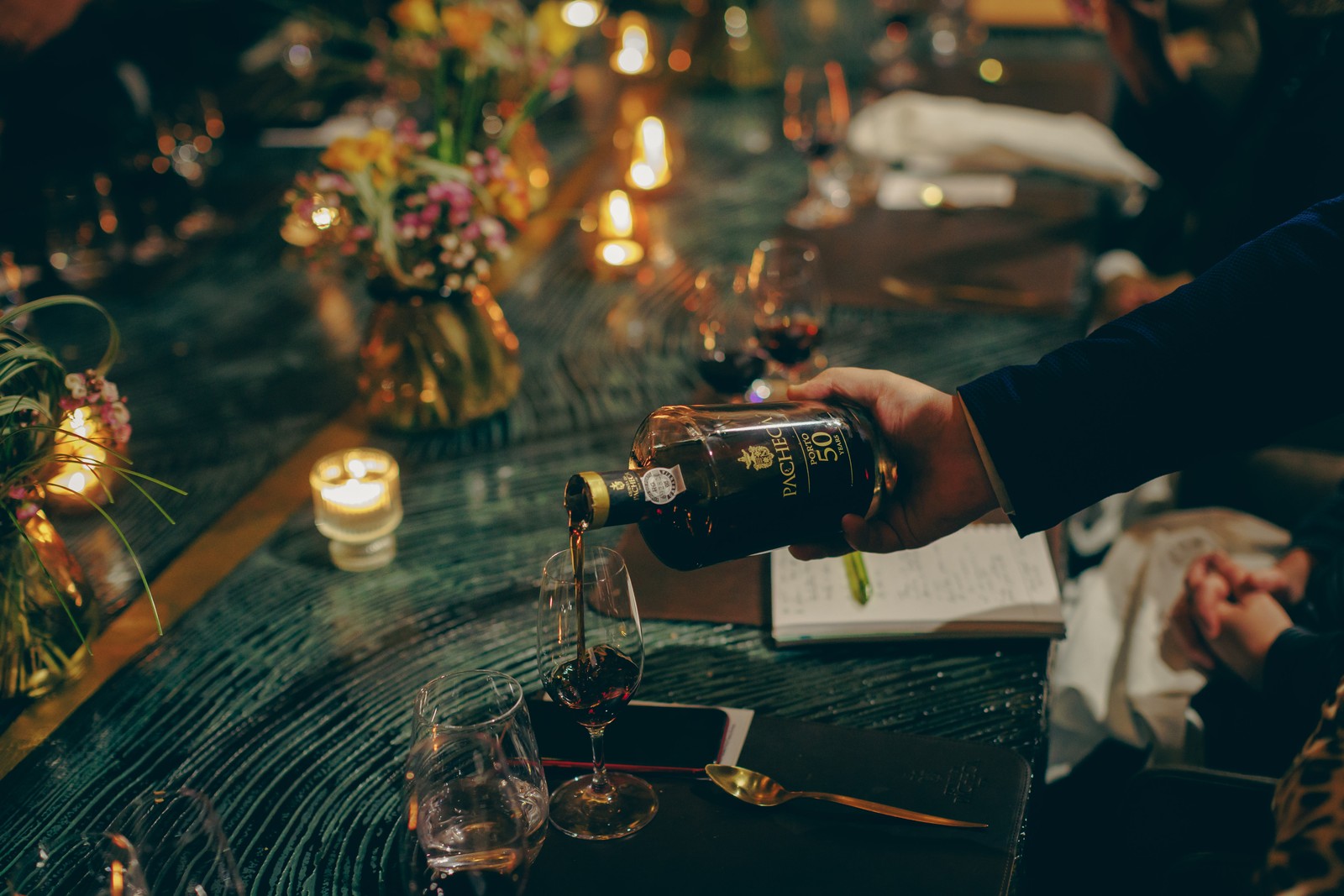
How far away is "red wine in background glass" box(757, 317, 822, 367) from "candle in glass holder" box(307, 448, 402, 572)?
0.53m

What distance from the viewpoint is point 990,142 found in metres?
2.28

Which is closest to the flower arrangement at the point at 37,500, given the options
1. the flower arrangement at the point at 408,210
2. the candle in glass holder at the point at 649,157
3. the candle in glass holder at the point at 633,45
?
the flower arrangement at the point at 408,210

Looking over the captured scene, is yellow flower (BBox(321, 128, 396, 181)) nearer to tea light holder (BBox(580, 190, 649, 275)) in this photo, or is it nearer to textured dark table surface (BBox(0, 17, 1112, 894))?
textured dark table surface (BBox(0, 17, 1112, 894))

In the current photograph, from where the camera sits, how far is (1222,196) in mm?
1937

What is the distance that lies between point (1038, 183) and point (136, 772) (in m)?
1.97

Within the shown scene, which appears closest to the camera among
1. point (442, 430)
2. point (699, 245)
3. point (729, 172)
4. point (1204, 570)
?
point (1204, 570)

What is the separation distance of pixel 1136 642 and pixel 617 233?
112 cm

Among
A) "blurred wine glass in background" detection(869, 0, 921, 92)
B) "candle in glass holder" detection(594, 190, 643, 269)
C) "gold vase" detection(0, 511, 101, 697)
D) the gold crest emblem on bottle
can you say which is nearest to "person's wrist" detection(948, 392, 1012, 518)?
the gold crest emblem on bottle

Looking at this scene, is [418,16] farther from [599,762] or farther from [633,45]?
[599,762]

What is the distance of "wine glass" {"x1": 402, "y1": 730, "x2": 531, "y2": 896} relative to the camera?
0.72 metres

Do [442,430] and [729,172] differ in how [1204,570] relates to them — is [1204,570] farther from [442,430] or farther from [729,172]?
[729,172]

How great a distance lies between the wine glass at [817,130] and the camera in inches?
80.9

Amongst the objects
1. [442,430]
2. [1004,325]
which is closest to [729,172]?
[1004,325]

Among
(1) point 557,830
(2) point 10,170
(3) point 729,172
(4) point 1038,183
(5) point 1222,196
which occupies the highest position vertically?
(2) point 10,170
